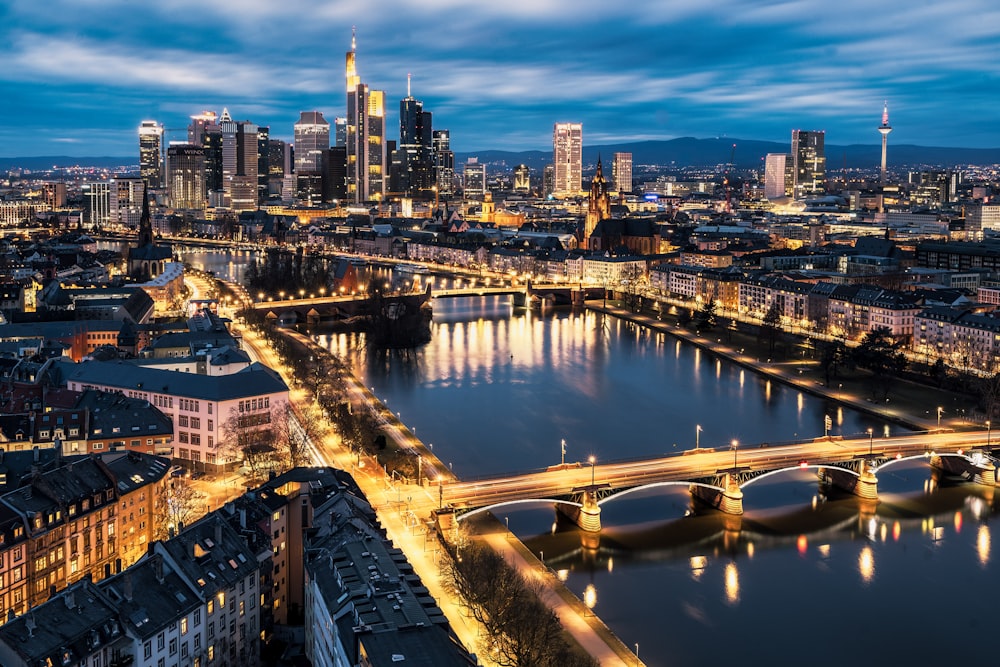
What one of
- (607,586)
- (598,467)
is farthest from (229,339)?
(607,586)

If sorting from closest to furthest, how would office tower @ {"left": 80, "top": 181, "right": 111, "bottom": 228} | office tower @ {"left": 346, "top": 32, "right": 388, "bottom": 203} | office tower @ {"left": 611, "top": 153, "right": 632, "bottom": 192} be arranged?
office tower @ {"left": 80, "top": 181, "right": 111, "bottom": 228}, office tower @ {"left": 346, "top": 32, "right": 388, "bottom": 203}, office tower @ {"left": 611, "top": 153, "right": 632, "bottom": 192}

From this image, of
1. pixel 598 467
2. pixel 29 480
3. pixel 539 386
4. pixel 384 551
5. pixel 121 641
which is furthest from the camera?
pixel 539 386

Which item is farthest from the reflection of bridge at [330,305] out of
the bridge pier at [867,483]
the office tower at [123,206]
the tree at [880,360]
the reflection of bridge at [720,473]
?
the office tower at [123,206]

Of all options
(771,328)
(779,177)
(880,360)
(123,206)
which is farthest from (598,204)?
(779,177)

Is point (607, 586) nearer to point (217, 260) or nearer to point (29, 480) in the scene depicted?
point (29, 480)

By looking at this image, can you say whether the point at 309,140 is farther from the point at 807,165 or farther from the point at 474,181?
the point at 807,165

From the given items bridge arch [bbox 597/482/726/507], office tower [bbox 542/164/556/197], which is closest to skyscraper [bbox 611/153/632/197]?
office tower [bbox 542/164/556/197]

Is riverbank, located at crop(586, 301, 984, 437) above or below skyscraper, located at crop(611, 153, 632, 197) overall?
below

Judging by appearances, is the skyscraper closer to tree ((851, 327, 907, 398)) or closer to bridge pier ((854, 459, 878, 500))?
tree ((851, 327, 907, 398))

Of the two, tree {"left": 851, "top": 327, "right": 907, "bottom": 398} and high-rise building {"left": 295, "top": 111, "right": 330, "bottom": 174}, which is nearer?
tree {"left": 851, "top": 327, "right": 907, "bottom": 398}
